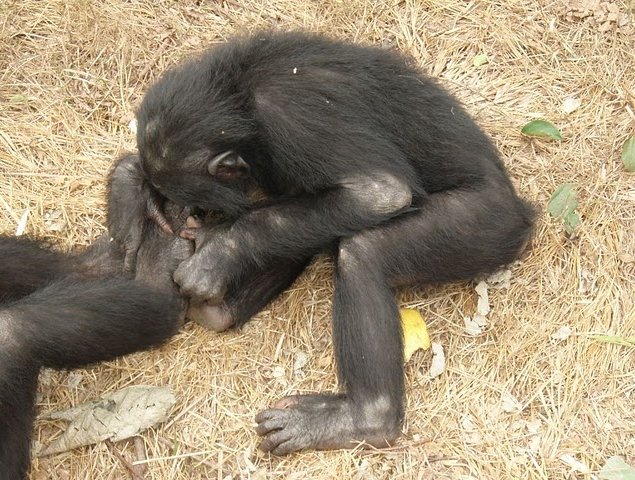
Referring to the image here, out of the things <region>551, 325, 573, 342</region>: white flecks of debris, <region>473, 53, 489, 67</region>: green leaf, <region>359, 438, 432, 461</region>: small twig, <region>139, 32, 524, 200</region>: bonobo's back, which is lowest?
<region>359, 438, 432, 461</region>: small twig

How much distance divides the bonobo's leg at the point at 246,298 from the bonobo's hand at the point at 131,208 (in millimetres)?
587

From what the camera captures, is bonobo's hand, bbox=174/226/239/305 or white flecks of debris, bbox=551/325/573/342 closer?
bonobo's hand, bbox=174/226/239/305

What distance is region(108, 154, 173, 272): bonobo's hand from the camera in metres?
5.67

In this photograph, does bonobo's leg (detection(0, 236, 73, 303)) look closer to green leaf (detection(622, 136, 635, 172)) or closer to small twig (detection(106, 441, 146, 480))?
small twig (detection(106, 441, 146, 480))

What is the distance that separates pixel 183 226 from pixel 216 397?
1.18 meters

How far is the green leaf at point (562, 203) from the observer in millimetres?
5699

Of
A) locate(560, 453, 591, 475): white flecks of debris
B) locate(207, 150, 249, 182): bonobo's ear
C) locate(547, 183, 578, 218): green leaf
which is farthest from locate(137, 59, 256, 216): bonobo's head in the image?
locate(560, 453, 591, 475): white flecks of debris

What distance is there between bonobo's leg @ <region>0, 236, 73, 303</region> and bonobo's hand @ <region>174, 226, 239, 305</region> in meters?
0.87

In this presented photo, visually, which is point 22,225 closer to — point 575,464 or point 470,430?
point 470,430

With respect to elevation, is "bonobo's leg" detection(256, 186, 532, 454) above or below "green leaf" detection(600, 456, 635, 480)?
above

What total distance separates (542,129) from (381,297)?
1.93m

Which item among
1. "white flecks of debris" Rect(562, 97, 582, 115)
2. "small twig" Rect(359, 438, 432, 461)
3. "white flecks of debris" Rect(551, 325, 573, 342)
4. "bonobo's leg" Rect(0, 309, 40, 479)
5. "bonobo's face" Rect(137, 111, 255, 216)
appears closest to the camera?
"bonobo's leg" Rect(0, 309, 40, 479)

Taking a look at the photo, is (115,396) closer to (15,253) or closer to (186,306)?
(186,306)

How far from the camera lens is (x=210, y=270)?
5.29m
